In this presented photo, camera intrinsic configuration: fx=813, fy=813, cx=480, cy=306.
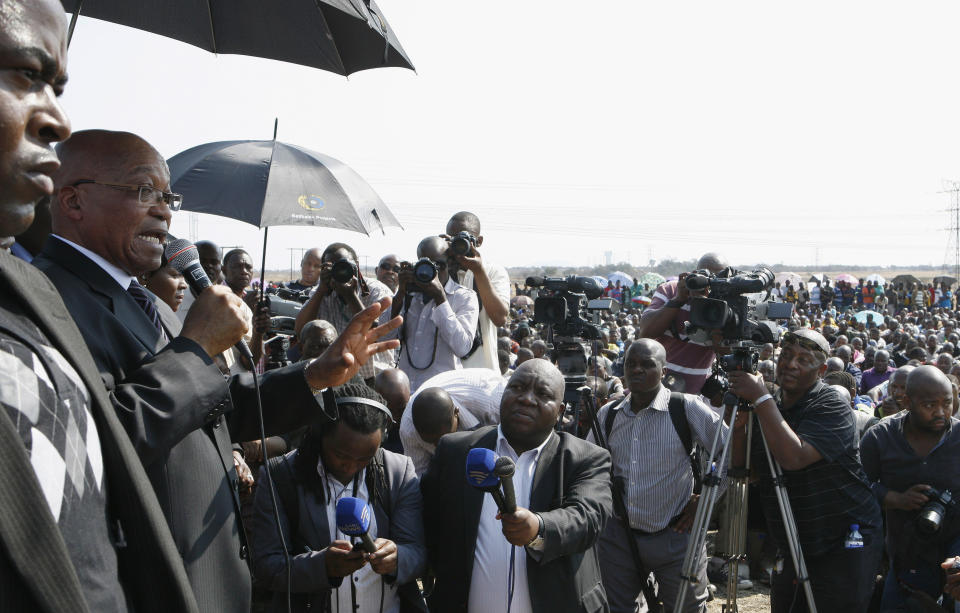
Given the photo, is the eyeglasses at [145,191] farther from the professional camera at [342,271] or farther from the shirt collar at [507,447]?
the professional camera at [342,271]

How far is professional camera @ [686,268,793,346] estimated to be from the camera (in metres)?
4.58

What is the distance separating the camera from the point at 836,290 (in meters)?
41.9

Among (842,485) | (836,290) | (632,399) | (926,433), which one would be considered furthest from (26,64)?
(836,290)

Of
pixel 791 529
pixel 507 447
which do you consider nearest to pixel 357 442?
pixel 507 447

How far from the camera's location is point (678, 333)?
583 cm

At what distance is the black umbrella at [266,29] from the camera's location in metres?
3.25

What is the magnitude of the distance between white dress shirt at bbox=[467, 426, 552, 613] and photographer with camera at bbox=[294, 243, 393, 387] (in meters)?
1.92

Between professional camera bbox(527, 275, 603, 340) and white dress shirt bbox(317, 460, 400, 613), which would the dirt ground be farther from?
white dress shirt bbox(317, 460, 400, 613)

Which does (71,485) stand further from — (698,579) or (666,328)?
(666,328)

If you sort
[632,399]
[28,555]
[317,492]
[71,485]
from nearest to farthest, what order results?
[28,555] → [71,485] → [317,492] → [632,399]

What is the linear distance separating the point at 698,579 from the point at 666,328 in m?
1.88

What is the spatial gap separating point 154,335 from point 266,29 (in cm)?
172

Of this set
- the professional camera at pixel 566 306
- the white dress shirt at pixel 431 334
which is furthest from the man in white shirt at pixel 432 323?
the professional camera at pixel 566 306

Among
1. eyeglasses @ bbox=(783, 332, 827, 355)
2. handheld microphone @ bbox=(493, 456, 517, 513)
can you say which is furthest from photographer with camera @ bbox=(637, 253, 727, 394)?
handheld microphone @ bbox=(493, 456, 517, 513)
